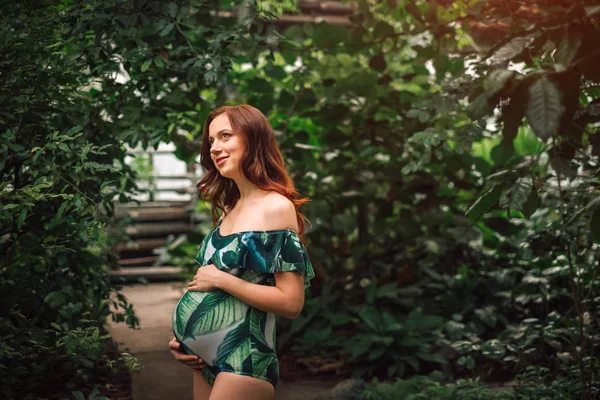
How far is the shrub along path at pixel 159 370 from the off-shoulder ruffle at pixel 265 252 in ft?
3.68

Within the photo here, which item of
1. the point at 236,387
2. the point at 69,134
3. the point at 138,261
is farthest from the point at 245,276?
the point at 138,261

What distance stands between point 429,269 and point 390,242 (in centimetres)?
44

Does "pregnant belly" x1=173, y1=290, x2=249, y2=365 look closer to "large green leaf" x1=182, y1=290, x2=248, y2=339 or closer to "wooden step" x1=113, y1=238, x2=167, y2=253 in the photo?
"large green leaf" x1=182, y1=290, x2=248, y2=339

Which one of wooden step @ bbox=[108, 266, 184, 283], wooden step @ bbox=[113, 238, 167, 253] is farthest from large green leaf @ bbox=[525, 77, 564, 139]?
wooden step @ bbox=[113, 238, 167, 253]

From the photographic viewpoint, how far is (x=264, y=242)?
1925 mm

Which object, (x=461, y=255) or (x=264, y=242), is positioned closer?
(x=264, y=242)

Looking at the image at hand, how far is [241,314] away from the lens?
1938 mm

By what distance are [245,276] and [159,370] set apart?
2.32 meters

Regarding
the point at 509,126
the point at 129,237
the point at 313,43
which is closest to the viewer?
the point at 509,126

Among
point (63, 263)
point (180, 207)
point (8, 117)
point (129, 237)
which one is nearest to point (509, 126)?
point (8, 117)

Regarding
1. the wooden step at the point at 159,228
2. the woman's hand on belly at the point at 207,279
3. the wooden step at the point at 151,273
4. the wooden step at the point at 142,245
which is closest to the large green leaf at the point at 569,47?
the woman's hand on belly at the point at 207,279

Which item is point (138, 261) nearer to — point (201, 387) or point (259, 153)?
point (201, 387)

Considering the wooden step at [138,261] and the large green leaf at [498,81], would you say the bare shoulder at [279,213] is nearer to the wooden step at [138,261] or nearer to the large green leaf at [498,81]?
the large green leaf at [498,81]

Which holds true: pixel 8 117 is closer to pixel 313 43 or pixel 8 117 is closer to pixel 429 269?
pixel 313 43
